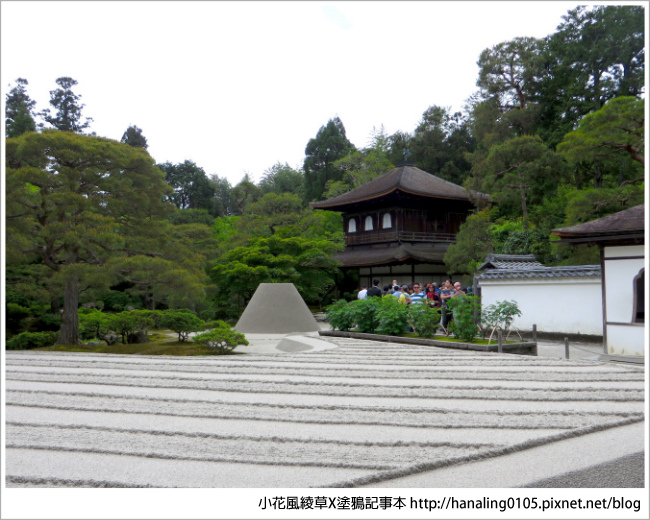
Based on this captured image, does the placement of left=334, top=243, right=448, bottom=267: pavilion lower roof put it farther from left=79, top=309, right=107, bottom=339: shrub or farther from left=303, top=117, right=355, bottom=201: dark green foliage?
left=303, top=117, right=355, bottom=201: dark green foliage

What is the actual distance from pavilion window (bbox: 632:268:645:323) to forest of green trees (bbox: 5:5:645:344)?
163 inches

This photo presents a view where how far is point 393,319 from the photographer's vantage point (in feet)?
33.9

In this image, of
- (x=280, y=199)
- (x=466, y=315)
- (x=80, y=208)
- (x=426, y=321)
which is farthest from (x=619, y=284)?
(x=280, y=199)

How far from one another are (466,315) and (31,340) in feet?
28.8

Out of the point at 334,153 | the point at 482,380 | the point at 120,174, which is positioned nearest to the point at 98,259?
the point at 120,174

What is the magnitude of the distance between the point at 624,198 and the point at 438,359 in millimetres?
7876

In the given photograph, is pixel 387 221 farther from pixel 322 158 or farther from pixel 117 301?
pixel 322 158

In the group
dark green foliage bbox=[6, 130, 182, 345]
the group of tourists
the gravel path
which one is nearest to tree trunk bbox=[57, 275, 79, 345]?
dark green foliage bbox=[6, 130, 182, 345]

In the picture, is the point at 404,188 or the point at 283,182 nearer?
the point at 404,188

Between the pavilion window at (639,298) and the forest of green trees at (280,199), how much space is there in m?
4.15

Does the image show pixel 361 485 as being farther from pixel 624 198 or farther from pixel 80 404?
pixel 624 198

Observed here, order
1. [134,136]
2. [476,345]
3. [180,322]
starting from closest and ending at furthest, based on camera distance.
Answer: [476,345] → [180,322] → [134,136]

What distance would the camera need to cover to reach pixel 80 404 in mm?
5312

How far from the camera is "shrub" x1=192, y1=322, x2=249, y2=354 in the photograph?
29.9 ft
